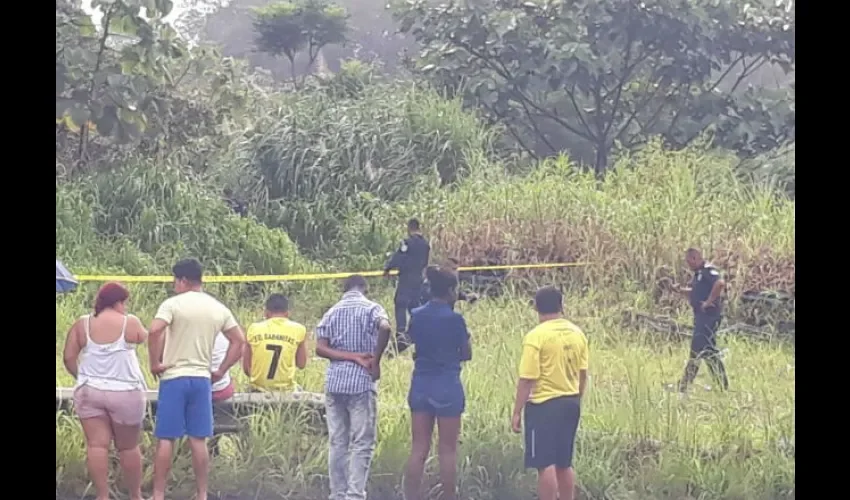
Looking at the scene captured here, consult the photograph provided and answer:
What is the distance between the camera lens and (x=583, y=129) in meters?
6.61

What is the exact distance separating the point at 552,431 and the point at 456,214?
143 centimetres

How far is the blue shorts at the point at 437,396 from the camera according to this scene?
604cm

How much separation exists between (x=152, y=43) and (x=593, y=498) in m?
3.76

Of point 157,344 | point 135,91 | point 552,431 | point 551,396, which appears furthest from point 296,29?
point 552,431

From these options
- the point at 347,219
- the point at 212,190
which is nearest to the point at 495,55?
the point at 347,219

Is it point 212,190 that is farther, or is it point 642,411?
point 212,190

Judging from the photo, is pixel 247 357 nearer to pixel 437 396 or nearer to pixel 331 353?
pixel 331 353

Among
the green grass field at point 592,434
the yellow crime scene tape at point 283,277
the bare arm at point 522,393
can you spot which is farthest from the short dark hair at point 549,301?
the bare arm at point 522,393

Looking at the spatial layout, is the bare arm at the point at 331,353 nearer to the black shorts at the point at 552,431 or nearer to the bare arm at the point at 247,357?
the bare arm at the point at 247,357

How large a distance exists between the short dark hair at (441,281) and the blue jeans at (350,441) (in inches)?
27.0

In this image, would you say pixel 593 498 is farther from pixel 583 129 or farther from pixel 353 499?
pixel 583 129

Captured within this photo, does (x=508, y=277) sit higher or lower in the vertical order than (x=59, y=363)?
higher

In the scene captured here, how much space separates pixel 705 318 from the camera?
20.7ft
